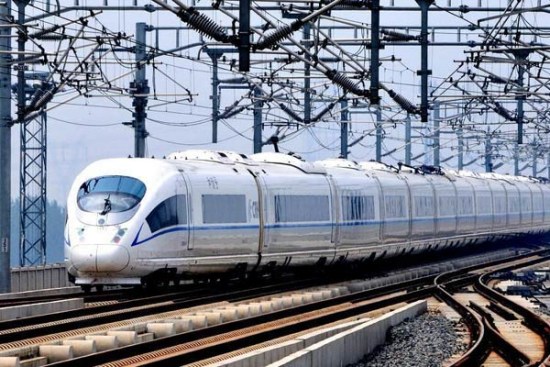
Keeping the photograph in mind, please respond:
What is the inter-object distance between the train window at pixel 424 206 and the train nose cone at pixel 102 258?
1791 centimetres

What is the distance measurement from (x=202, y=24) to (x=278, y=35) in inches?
83.4

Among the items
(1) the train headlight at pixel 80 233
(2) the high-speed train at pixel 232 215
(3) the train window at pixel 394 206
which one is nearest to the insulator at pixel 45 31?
(2) the high-speed train at pixel 232 215

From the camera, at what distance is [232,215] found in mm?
27188

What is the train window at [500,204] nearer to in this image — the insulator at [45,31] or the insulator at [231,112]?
the insulator at [231,112]

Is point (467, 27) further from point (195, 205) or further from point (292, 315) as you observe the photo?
point (292, 315)

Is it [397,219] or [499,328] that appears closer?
[499,328]

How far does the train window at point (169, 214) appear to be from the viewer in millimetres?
24419

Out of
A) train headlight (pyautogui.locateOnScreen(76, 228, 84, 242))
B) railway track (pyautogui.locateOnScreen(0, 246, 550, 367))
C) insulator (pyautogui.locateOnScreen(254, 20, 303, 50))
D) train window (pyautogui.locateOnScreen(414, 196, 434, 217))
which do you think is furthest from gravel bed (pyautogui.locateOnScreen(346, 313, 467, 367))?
train window (pyautogui.locateOnScreen(414, 196, 434, 217))

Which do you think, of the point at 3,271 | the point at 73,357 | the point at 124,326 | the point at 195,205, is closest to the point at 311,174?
the point at 195,205

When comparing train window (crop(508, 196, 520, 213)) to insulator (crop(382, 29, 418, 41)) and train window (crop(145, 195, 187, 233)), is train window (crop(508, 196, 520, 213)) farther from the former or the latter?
train window (crop(145, 195, 187, 233))

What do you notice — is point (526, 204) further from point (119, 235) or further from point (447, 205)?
point (119, 235)

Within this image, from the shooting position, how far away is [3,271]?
86.0 feet

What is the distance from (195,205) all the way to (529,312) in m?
6.79

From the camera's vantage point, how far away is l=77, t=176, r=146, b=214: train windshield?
960 inches
